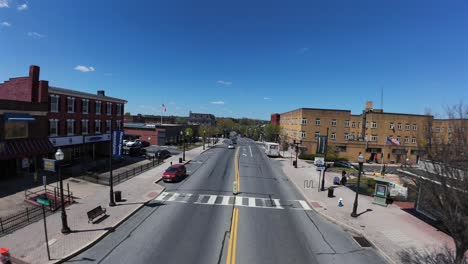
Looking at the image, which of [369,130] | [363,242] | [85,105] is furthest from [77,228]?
[369,130]

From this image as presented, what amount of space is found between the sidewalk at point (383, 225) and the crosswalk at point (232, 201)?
5.24 feet

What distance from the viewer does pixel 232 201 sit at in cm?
1992

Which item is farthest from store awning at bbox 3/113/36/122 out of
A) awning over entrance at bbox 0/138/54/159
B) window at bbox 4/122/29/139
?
awning over entrance at bbox 0/138/54/159

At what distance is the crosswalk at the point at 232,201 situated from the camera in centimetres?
1928

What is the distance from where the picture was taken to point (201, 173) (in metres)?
31.1

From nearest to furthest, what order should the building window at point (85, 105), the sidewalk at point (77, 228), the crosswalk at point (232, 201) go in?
1. the sidewalk at point (77, 228)
2. the crosswalk at point (232, 201)
3. the building window at point (85, 105)

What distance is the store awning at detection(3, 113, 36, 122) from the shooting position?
68.9ft

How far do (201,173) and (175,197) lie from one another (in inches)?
422

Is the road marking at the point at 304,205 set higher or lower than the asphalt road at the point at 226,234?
lower

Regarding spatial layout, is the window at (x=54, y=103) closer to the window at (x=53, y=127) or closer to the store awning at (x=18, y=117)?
the window at (x=53, y=127)

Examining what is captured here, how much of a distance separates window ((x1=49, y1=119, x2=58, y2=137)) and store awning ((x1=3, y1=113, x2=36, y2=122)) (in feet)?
11.5

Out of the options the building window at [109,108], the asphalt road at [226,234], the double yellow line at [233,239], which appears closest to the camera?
the double yellow line at [233,239]

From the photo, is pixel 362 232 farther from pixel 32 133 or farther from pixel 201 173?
pixel 32 133

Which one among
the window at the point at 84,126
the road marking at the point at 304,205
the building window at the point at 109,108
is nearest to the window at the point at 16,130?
the window at the point at 84,126
